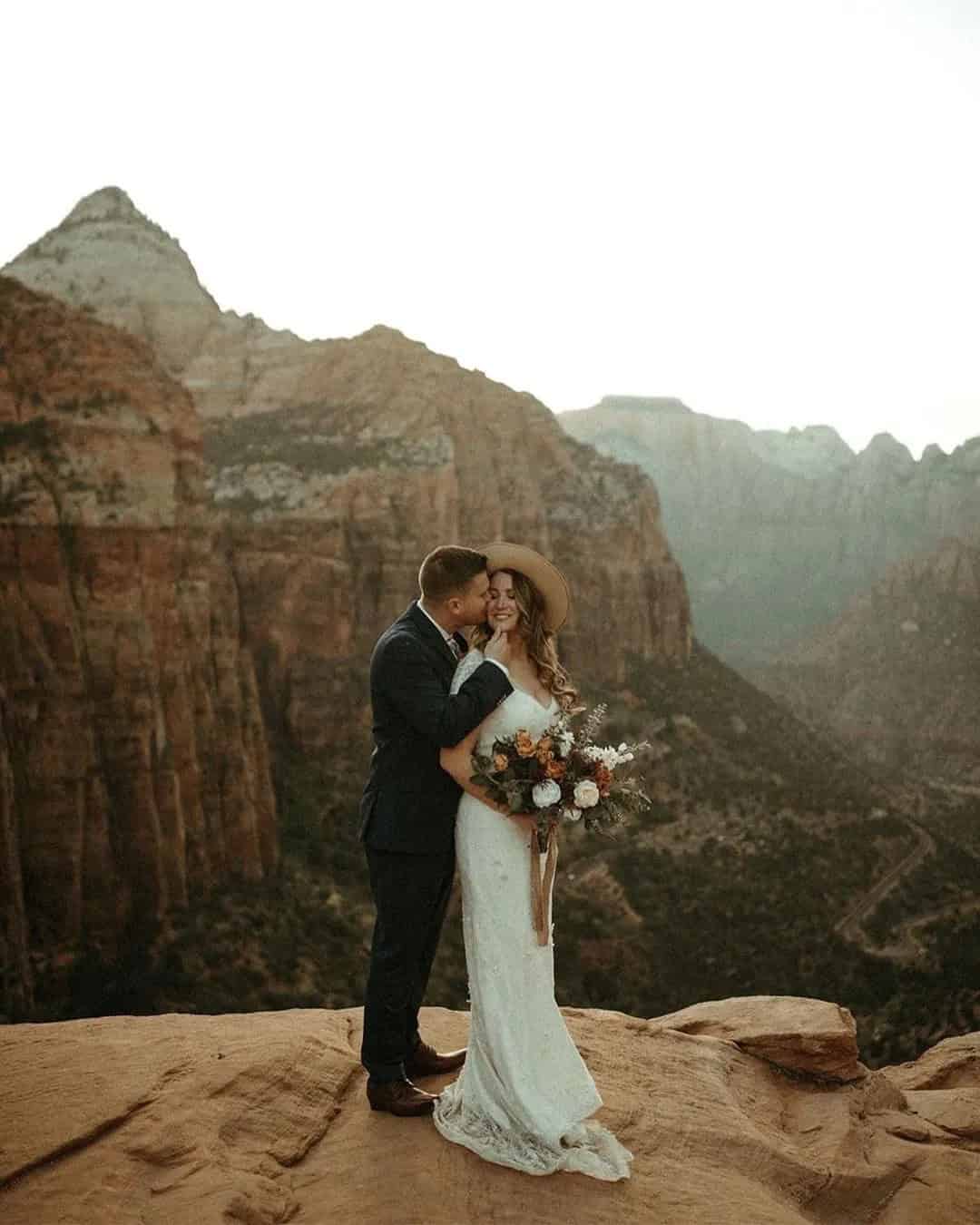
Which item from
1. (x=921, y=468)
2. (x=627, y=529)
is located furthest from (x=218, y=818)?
(x=921, y=468)

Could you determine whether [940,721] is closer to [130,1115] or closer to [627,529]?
[627,529]

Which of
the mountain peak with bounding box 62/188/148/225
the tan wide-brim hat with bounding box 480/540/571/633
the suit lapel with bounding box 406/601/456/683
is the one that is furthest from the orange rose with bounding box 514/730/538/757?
the mountain peak with bounding box 62/188/148/225

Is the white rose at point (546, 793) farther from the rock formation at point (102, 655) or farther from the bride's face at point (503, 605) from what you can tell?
the rock formation at point (102, 655)

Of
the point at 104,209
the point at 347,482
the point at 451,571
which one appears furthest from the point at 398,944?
the point at 104,209

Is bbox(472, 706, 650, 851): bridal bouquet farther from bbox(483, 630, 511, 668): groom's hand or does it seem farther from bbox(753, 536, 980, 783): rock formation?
bbox(753, 536, 980, 783): rock formation

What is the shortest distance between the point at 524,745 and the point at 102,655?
19.1 meters

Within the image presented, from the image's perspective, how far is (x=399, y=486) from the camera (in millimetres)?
44094

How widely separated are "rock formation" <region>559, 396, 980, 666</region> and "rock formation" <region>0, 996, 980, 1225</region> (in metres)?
125

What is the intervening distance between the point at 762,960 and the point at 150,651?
63.6ft

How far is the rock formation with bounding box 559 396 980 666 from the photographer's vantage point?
14150 centimetres

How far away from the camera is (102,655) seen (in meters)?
21.5

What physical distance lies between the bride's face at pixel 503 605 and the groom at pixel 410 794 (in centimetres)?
5

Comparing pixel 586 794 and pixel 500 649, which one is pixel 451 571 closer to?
pixel 500 649

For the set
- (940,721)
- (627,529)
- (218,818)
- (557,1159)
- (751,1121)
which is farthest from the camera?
(940,721)
